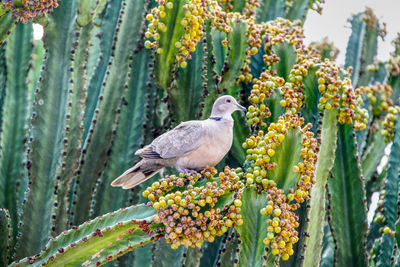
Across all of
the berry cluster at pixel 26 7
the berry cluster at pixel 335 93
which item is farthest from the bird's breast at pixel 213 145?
the berry cluster at pixel 26 7

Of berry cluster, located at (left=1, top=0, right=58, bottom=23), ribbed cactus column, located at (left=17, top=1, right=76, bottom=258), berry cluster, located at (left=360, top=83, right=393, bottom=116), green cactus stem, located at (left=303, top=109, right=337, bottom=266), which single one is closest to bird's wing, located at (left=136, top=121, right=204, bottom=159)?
green cactus stem, located at (left=303, top=109, right=337, bottom=266)

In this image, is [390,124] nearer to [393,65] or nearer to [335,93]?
[393,65]

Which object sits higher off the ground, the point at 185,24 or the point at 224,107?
the point at 185,24

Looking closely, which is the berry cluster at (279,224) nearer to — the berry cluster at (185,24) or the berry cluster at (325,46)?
the berry cluster at (185,24)

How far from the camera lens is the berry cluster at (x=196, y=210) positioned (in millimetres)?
2551

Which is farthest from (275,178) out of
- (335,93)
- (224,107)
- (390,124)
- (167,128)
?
(390,124)

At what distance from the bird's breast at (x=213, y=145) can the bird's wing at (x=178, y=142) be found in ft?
0.09

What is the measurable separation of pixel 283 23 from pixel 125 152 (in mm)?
1289

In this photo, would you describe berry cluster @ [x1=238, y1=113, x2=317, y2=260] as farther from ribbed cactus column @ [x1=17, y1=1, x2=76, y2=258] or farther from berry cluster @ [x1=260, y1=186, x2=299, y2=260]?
ribbed cactus column @ [x1=17, y1=1, x2=76, y2=258]

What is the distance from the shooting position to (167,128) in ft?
13.0

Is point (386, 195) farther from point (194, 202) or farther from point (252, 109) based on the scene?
point (194, 202)

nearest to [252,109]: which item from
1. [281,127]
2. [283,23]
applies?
[281,127]

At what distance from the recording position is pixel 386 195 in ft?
12.5

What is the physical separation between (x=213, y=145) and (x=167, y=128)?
3.42ft
